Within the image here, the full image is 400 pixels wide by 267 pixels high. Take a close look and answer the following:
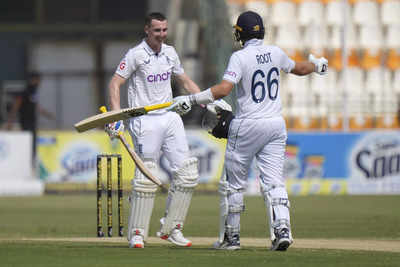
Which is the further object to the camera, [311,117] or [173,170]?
[311,117]

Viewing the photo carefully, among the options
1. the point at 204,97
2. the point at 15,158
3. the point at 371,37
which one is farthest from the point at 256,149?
the point at 371,37

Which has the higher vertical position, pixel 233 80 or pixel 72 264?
pixel 233 80

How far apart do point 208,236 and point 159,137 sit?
1.73 metres

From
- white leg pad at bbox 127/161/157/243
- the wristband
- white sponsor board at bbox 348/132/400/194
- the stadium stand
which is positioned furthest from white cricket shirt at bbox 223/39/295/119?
the stadium stand

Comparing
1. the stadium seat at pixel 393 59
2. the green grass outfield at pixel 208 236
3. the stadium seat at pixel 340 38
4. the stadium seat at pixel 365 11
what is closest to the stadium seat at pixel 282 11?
the stadium seat at pixel 340 38

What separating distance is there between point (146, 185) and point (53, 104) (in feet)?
60.4

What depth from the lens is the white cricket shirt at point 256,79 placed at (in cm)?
765

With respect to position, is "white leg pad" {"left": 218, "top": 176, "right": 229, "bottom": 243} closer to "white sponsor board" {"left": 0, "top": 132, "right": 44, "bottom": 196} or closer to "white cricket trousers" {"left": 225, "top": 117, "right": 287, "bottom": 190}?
"white cricket trousers" {"left": 225, "top": 117, "right": 287, "bottom": 190}

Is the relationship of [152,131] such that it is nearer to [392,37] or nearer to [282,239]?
[282,239]

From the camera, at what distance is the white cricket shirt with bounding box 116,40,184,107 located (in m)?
8.40

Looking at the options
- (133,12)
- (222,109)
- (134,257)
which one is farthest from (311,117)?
(134,257)

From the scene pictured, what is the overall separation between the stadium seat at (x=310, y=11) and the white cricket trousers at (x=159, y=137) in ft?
42.9

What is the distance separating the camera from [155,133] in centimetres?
841

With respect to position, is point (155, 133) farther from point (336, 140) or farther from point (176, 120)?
point (336, 140)
